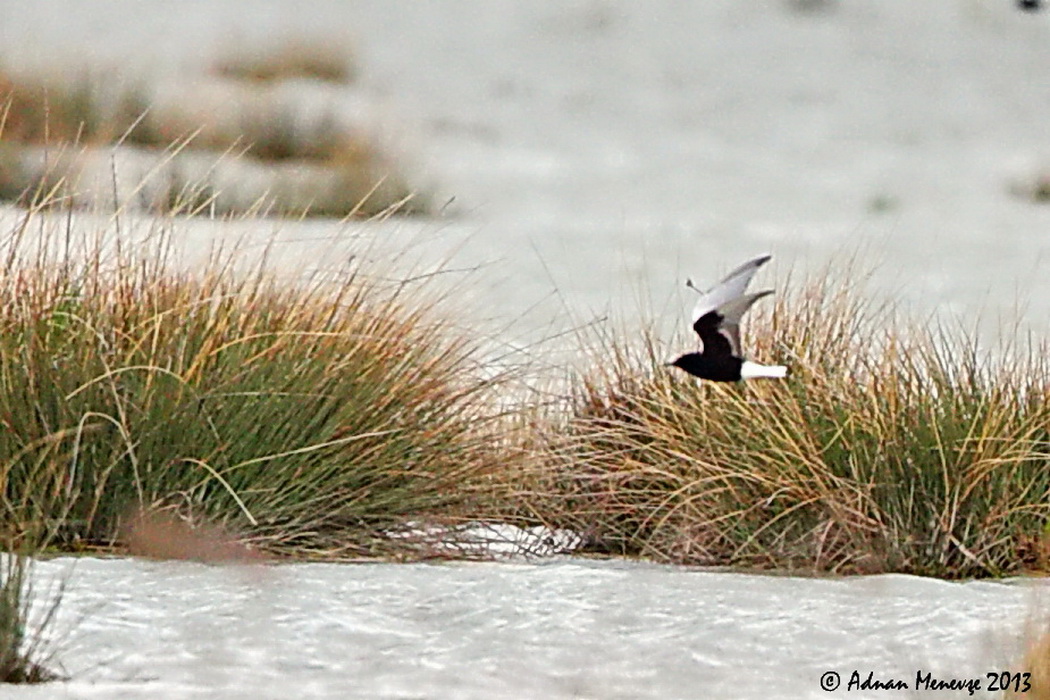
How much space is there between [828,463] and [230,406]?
4.14ft

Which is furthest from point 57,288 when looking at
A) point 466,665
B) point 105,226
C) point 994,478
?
point 994,478

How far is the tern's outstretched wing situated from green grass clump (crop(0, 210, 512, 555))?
822 millimetres

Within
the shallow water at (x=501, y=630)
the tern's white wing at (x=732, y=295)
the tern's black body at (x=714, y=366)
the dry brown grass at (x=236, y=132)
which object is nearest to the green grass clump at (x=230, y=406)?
the shallow water at (x=501, y=630)

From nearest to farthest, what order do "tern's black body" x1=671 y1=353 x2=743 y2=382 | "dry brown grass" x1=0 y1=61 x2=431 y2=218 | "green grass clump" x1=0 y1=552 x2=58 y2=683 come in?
"green grass clump" x1=0 y1=552 x2=58 y2=683 < "tern's black body" x1=671 y1=353 x2=743 y2=382 < "dry brown grass" x1=0 y1=61 x2=431 y2=218

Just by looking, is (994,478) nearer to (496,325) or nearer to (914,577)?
(914,577)

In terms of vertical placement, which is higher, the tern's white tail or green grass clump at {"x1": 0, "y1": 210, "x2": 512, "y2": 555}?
the tern's white tail

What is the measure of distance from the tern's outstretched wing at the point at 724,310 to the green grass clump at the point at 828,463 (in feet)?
2.08

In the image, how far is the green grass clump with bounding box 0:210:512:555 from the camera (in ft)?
14.3

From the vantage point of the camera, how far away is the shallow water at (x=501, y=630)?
3.23 meters

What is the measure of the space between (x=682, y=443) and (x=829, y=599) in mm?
804

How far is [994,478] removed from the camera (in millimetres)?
4613

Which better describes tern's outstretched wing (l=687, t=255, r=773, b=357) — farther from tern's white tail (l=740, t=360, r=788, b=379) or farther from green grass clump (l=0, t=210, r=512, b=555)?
green grass clump (l=0, t=210, r=512, b=555)

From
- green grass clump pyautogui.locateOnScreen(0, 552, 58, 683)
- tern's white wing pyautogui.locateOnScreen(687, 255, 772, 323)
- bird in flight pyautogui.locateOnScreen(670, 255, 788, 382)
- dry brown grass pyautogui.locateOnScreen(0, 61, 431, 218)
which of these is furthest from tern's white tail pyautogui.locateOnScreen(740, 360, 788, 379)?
dry brown grass pyautogui.locateOnScreen(0, 61, 431, 218)

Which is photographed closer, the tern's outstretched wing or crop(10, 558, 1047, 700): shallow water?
crop(10, 558, 1047, 700): shallow water
